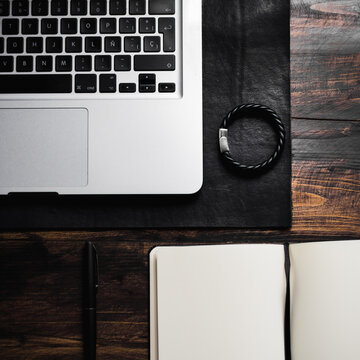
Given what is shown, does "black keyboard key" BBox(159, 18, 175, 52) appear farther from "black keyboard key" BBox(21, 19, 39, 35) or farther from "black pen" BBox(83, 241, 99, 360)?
"black pen" BBox(83, 241, 99, 360)

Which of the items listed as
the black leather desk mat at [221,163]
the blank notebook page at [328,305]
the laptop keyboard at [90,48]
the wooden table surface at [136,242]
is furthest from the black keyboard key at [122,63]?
the blank notebook page at [328,305]

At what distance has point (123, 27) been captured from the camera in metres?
0.53

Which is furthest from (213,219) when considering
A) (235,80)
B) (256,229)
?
(235,80)

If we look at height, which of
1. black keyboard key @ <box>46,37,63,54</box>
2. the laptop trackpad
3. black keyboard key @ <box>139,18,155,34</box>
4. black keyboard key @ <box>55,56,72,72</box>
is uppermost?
black keyboard key @ <box>139,18,155,34</box>

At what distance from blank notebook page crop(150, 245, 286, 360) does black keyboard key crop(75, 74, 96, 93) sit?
9.5 inches

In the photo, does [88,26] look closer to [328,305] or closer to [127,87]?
[127,87]

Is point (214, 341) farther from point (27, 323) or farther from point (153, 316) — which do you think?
point (27, 323)

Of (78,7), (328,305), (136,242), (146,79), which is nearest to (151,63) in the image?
(146,79)

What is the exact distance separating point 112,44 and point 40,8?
0.36 ft

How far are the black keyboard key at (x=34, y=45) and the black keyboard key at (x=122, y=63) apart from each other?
0.10 m

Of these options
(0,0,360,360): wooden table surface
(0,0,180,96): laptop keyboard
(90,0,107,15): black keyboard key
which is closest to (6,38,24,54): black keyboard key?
(0,0,180,96): laptop keyboard

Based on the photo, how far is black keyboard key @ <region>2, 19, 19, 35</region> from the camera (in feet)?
1.75

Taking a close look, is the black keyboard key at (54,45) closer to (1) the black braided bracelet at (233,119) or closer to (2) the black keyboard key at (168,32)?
(2) the black keyboard key at (168,32)

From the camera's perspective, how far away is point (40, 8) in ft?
1.76
